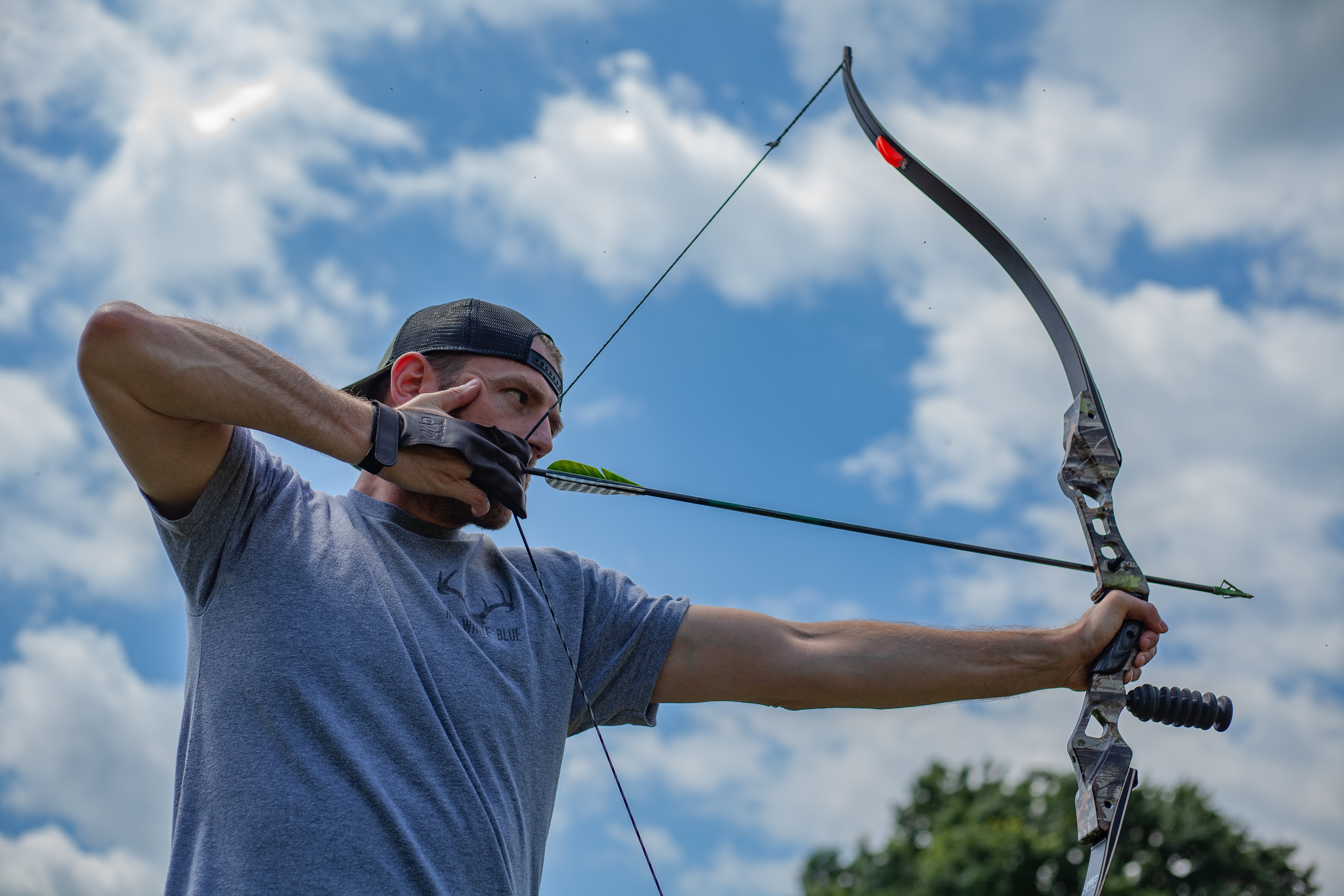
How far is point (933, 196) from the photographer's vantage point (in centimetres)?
306

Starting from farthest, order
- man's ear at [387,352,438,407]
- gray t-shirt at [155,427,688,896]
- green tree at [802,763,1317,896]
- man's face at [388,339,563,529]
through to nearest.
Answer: green tree at [802,763,1317,896] < man's ear at [387,352,438,407] < man's face at [388,339,563,529] < gray t-shirt at [155,427,688,896]

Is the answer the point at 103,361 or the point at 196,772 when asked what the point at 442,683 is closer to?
the point at 196,772

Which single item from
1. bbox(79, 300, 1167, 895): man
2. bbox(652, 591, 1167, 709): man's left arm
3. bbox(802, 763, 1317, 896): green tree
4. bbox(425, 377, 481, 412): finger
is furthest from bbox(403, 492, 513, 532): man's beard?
bbox(802, 763, 1317, 896): green tree

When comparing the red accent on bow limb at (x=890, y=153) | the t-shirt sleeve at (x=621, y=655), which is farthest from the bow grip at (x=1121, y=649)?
the red accent on bow limb at (x=890, y=153)

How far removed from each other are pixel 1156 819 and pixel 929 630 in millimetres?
18825

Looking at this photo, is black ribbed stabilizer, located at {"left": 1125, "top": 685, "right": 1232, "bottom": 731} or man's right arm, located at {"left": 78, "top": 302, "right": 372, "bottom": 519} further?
black ribbed stabilizer, located at {"left": 1125, "top": 685, "right": 1232, "bottom": 731}

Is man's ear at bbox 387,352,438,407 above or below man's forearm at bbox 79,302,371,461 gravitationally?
above

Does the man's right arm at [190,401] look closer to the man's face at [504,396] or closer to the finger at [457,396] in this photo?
the finger at [457,396]

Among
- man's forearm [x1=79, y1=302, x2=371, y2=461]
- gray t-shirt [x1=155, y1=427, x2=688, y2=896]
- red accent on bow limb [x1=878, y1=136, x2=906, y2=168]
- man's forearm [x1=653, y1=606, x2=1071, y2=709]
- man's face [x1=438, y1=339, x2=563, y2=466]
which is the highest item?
red accent on bow limb [x1=878, y1=136, x2=906, y2=168]

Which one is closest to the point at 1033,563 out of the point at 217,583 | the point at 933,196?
the point at 933,196

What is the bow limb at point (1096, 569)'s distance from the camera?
7.50 ft

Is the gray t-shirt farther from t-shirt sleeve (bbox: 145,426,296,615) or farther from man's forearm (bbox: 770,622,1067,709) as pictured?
man's forearm (bbox: 770,622,1067,709)

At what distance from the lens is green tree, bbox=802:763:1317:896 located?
1675 centimetres

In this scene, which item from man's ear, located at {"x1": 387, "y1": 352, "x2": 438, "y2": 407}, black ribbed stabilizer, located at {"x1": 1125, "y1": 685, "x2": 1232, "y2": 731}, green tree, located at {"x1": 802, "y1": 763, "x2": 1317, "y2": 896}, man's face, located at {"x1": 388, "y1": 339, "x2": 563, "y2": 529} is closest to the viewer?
black ribbed stabilizer, located at {"x1": 1125, "y1": 685, "x2": 1232, "y2": 731}
